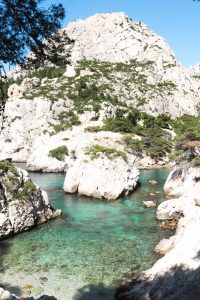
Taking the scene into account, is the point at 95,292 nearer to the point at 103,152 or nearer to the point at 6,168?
the point at 6,168

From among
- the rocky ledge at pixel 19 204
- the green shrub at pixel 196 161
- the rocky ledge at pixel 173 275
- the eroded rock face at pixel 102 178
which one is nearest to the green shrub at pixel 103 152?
the eroded rock face at pixel 102 178

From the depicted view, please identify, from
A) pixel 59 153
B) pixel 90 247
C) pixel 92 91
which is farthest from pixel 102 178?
pixel 92 91

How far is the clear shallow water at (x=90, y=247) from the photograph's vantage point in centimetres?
2323

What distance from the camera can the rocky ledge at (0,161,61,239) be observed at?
31.6 meters

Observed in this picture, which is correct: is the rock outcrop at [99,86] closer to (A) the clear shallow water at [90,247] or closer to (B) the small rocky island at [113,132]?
(B) the small rocky island at [113,132]

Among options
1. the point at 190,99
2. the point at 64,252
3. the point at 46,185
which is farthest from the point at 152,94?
the point at 64,252

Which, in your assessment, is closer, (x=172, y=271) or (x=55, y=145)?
(x=172, y=271)

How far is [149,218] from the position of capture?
36.9 m

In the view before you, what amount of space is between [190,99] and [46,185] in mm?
89340

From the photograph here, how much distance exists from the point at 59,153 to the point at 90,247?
51303mm

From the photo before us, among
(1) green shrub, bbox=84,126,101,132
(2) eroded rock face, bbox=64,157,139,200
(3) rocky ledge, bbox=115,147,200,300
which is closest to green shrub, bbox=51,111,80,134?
(1) green shrub, bbox=84,126,101,132

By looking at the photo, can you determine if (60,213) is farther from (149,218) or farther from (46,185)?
(46,185)

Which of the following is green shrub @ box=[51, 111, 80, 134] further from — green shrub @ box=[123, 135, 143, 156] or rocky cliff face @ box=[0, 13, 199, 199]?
green shrub @ box=[123, 135, 143, 156]

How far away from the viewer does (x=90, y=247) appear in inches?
1121
